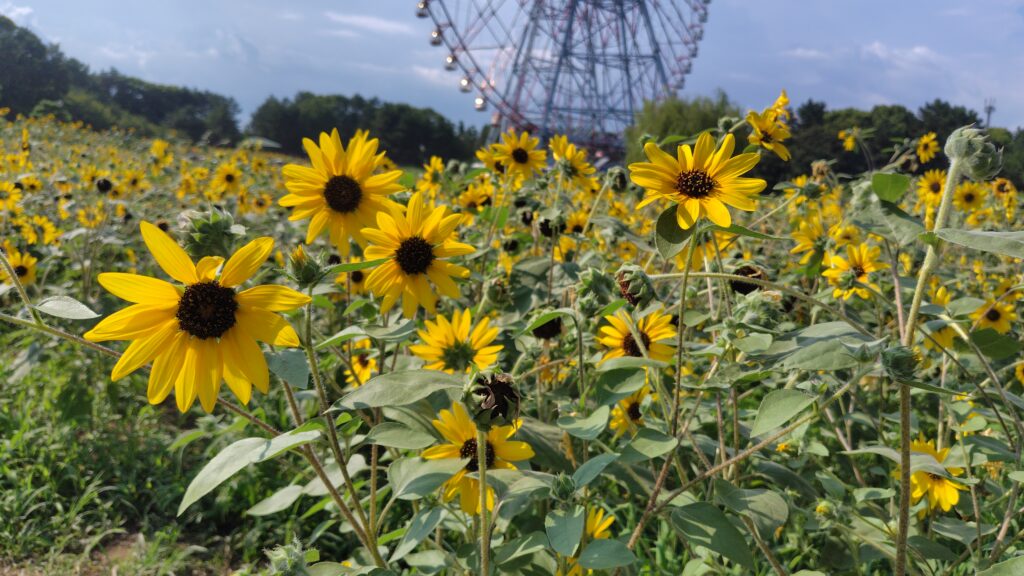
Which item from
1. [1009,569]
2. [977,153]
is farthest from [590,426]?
[977,153]

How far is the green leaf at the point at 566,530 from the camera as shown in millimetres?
612

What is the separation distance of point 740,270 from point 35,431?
190cm

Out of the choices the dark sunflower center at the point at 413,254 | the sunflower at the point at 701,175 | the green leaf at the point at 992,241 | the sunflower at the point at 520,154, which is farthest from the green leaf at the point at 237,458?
the sunflower at the point at 520,154

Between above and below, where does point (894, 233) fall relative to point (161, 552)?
above

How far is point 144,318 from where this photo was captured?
2.22 ft

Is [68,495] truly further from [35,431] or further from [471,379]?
[471,379]

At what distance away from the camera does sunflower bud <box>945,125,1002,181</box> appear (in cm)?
68

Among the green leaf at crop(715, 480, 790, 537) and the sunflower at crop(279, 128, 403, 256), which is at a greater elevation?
the sunflower at crop(279, 128, 403, 256)

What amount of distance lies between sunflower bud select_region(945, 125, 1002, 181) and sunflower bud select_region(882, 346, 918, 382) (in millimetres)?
262

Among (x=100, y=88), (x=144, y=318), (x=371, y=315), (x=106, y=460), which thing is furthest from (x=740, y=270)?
(x=100, y=88)

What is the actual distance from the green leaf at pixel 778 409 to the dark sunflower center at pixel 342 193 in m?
0.71

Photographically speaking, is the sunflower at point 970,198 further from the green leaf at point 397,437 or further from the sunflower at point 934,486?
the green leaf at point 397,437

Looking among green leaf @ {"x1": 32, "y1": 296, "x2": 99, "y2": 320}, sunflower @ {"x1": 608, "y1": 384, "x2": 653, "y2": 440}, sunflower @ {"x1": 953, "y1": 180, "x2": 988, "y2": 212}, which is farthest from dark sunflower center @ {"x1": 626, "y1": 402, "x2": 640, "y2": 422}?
sunflower @ {"x1": 953, "y1": 180, "x2": 988, "y2": 212}

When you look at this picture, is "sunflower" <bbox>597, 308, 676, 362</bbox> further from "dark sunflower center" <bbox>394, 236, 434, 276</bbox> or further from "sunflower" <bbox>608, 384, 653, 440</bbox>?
"dark sunflower center" <bbox>394, 236, 434, 276</bbox>
